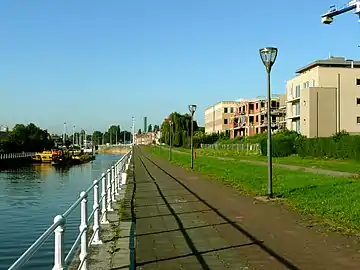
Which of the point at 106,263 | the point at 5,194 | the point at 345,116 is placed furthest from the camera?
the point at 345,116

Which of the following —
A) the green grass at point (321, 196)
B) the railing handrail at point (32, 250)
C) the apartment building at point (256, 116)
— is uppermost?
the apartment building at point (256, 116)

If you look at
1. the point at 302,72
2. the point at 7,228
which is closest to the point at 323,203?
the point at 7,228

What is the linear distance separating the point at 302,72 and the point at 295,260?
7800 cm

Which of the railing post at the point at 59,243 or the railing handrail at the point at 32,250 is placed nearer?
the railing handrail at the point at 32,250

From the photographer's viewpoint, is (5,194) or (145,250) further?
(5,194)

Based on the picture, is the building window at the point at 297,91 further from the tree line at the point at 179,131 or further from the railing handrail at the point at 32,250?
the railing handrail at the point at 32,250

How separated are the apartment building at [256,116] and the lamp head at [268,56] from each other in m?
80.1

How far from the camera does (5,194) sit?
31312 mm

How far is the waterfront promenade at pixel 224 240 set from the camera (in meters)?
8.36

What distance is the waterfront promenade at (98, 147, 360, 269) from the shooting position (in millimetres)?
8359

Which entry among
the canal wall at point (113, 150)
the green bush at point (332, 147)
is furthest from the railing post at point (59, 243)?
the canal wall at point (113, 150)

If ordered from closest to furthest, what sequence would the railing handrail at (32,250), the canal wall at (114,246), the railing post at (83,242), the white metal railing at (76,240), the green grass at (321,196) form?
the railing handrail at (32,250), the white metal railing at (76,240), the railing post at (83,242), the canal wall at (114,246), the green grass at (321,196)

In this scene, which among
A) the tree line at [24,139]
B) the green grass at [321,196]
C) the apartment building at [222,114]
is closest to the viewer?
Result: the green grass at [321,196]

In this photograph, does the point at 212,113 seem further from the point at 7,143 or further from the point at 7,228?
the point at 7,228
